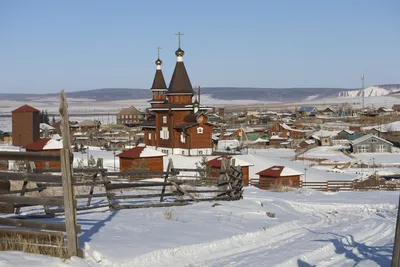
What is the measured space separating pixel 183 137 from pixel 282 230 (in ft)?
119

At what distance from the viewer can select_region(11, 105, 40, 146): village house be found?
5819 cm

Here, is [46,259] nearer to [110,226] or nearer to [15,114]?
[110,226]

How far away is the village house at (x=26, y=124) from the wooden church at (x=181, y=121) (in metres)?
14.3

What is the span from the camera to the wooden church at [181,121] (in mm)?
47062

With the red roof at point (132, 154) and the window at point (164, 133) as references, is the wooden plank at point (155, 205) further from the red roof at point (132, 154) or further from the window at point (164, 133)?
the window at point (164, 133)

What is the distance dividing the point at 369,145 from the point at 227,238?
181ft

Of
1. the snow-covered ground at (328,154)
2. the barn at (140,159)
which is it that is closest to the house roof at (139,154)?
the barn at (140,159)

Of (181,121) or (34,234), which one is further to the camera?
(181,121)

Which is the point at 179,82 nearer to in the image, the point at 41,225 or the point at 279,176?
the point at 279,176

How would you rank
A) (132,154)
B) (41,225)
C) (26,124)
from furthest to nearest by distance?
(26,124) → (132,154) → (41,225)

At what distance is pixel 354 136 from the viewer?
76.2 metres

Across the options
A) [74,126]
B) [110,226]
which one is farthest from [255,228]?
[74,126]

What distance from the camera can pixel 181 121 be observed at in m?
48.7

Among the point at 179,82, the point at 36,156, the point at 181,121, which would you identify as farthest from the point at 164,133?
the point at 36,156
